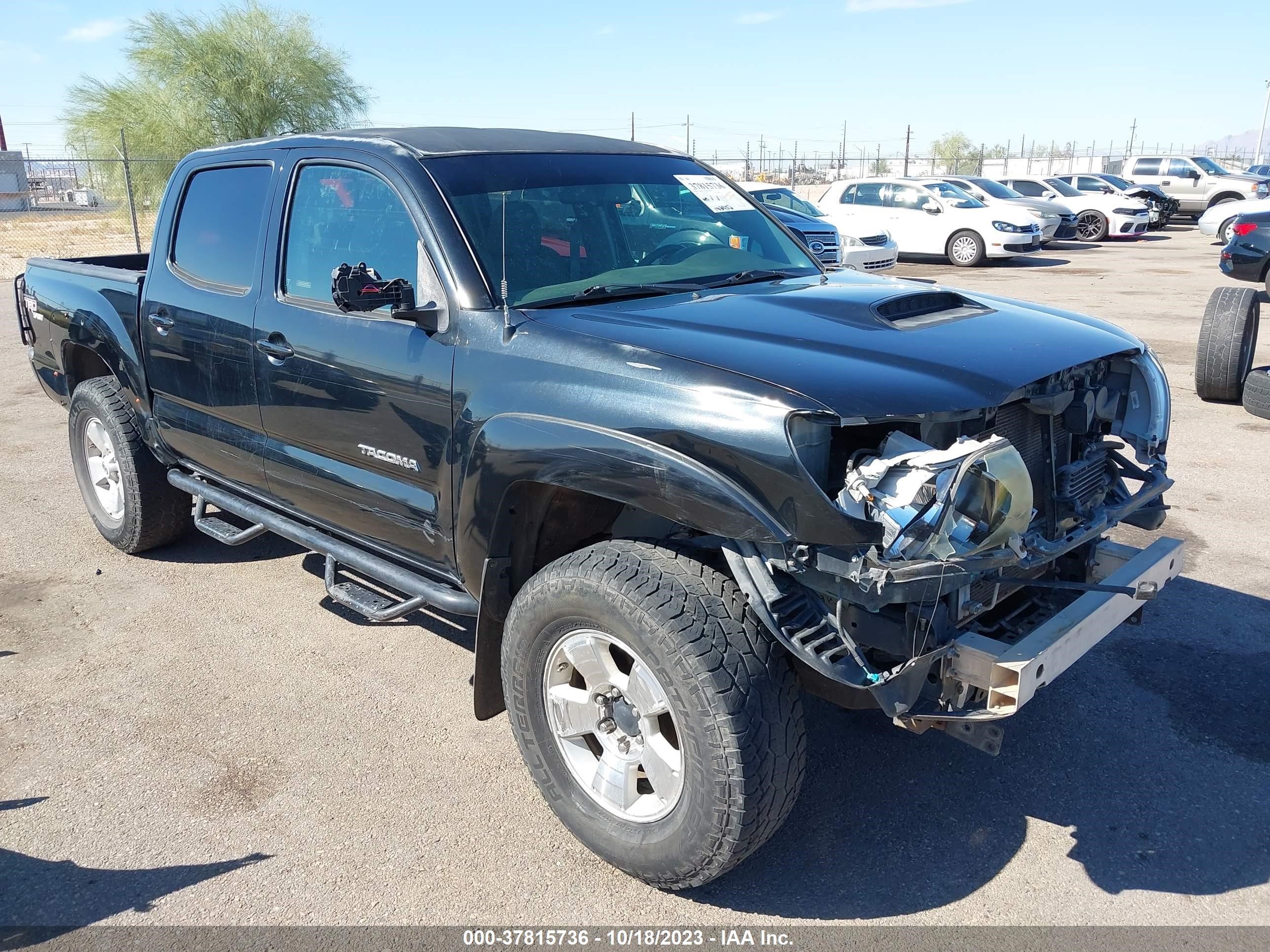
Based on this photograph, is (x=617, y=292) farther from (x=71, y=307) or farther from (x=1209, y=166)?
(x=1209, y=166)

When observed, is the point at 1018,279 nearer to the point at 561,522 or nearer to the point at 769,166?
the point at 561,522

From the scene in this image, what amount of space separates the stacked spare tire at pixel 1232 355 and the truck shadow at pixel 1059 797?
420 cm

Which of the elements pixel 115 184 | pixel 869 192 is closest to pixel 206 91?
pixel 115 184

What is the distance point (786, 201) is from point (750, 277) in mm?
13988

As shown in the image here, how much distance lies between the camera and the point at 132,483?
203 inches

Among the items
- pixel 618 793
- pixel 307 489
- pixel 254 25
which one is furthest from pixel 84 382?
pixel 254 25

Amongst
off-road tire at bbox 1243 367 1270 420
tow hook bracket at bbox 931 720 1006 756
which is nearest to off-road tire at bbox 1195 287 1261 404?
off-road tire at bbox 1243 367 1270 420

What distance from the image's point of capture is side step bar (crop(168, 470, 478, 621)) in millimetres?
3492

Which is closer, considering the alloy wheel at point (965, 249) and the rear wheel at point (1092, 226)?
the alloy wheel at point (965, 249)

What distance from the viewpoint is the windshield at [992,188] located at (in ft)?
73.9

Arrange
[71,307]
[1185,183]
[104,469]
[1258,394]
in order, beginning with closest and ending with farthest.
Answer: [71,307] → [104,469] → [1258,394] → [1185,183]

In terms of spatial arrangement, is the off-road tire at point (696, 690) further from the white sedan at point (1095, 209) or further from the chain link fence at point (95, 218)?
the white sedan at point (1095, 209)

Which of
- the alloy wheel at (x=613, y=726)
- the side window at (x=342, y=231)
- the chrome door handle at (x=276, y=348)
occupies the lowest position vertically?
the alloy wheel at (x=613, y=726)

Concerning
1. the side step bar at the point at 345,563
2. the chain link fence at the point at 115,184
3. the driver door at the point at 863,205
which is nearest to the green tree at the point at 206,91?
the chain link fence at the point at 115,184
